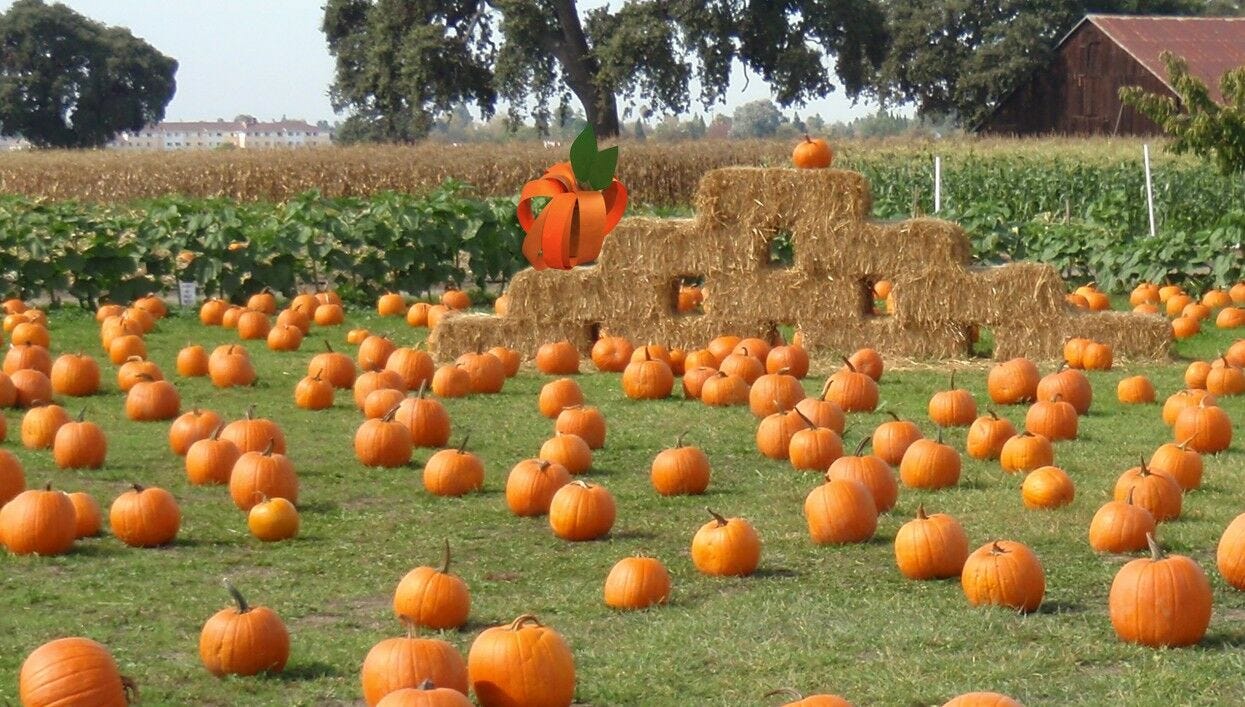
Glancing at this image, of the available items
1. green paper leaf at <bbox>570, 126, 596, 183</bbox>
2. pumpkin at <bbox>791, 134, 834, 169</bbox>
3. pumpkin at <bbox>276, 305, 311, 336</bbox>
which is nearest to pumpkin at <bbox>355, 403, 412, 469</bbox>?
green paper leaf at <bbox>570, 126, 596, 183</bbox>

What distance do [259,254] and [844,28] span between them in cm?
3892

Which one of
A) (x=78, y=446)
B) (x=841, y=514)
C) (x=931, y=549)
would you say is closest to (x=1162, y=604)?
(x=931, y=549)

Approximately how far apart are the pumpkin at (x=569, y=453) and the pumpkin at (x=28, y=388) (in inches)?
168

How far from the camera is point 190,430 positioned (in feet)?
31.7

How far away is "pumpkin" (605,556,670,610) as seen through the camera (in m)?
6.38

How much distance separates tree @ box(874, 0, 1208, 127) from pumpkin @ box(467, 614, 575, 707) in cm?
6025

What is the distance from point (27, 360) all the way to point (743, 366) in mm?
5413

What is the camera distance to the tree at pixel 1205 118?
69.9 feet

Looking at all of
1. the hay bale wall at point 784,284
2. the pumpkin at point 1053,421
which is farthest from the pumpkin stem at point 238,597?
the hay bale wall at point 784,284

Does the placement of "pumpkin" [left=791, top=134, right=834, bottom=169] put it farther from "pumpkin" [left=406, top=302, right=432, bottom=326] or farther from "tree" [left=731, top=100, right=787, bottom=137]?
"tree" [left=731, top=100, right=787, bottom=137]

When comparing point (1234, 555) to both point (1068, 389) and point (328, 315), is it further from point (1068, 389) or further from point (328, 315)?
point (328, 315)

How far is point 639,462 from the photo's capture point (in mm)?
9867

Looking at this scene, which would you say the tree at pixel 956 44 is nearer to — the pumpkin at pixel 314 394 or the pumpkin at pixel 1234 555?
the pumpkin at pixel 314 394

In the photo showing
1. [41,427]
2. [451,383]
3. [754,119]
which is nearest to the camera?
[41,427]
